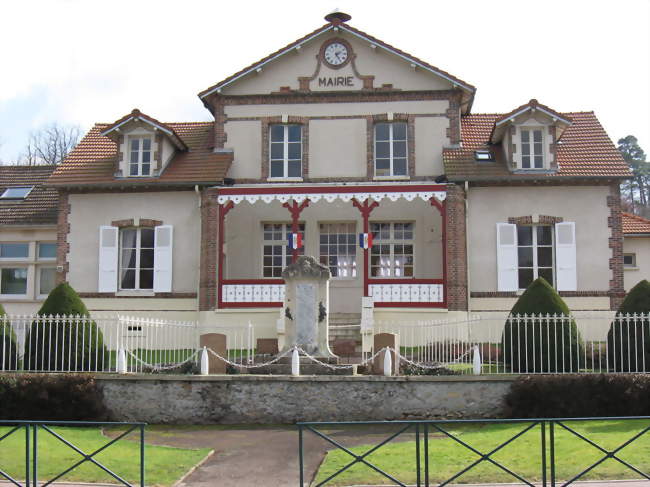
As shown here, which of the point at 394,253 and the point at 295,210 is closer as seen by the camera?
the point at 295,210

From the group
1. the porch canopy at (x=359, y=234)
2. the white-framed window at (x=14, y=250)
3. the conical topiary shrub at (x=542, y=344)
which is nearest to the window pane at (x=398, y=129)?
the porch canopy at (x=359, y=234)

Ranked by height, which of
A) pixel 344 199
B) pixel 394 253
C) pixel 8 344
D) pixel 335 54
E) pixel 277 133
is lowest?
pixel 8 344

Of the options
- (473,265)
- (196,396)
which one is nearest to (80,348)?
(196,396)

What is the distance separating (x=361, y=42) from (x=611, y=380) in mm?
13272

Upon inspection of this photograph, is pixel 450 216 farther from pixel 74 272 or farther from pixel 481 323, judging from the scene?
pixel 74 272

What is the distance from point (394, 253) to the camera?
78.6 ft

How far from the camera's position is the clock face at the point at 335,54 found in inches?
928

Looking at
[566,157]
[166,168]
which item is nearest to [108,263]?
[166,168]

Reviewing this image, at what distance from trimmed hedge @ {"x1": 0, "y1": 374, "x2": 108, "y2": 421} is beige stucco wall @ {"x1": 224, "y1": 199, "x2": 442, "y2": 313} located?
9308mm

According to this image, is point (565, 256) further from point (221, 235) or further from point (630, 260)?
point (221, 235)

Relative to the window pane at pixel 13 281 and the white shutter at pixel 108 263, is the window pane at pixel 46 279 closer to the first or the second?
the window pane at pixel 13 281

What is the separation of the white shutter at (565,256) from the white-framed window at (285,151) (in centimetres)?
775

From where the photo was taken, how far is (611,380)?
14.0 metres

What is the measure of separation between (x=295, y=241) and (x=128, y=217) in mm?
5142
